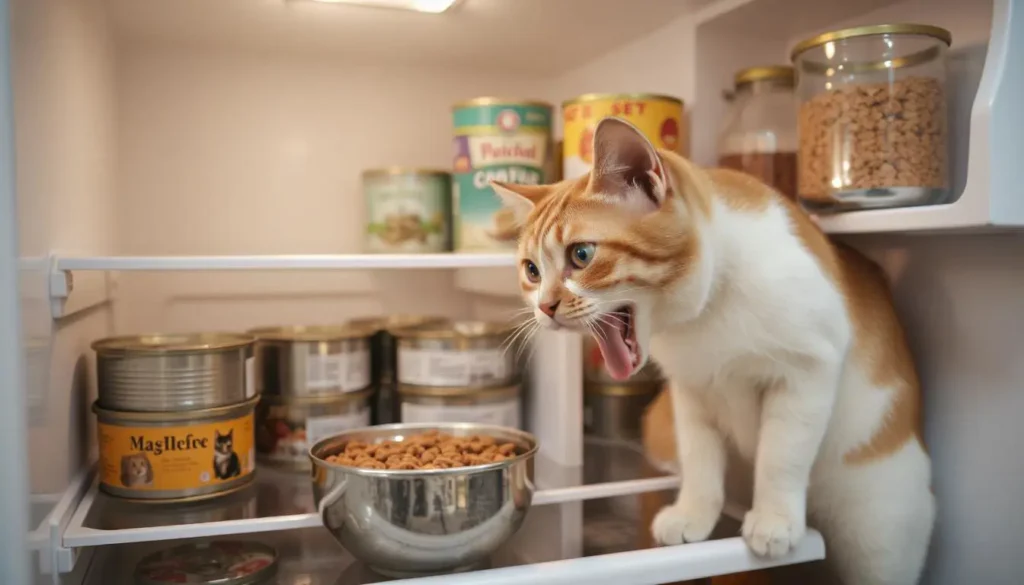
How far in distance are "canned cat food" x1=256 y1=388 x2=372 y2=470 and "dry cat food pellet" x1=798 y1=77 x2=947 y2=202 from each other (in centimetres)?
71

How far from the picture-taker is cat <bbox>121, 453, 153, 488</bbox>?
944mm

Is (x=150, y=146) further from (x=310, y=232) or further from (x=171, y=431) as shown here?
(x=171, y=431)

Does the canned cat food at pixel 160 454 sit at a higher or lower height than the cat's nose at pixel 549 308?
lower

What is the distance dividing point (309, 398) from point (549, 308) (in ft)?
1.62

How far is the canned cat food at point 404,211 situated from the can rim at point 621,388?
1.09 ft

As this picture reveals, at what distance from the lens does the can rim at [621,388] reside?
1.30m

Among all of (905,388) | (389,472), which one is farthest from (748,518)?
(389,472)

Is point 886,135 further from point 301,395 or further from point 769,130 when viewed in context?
point 301,395

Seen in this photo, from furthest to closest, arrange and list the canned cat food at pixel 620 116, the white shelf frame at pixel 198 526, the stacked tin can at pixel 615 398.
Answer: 1. the stacked tin can at pixel 615 398
2. the canned cat food at pixel 620 116
3. the white shelf frame at pixel 198 526

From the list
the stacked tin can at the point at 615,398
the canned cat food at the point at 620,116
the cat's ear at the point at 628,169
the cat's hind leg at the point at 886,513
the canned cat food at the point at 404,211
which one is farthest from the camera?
the stacked tin can at the point at 615,398

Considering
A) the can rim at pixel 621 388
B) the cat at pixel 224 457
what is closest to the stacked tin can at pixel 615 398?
the can rim at pixel 621 388

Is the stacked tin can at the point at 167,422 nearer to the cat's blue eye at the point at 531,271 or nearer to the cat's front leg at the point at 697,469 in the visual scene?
the cat's blue eye at the point at 531,271

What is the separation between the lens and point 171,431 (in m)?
0.95

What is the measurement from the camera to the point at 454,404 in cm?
116
